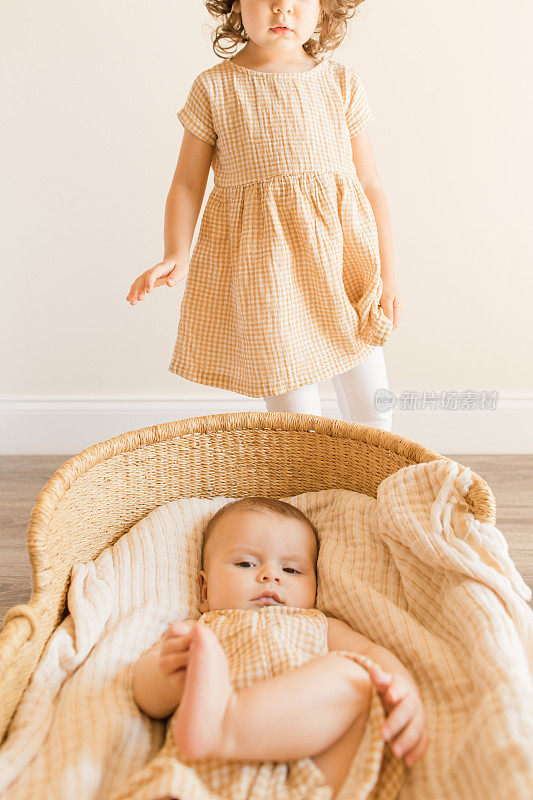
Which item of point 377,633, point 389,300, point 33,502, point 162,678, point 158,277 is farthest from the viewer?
point 33,502

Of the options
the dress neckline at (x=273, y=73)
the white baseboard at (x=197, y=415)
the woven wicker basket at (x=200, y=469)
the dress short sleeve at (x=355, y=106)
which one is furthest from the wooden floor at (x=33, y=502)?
the dress neckline at (x=273, y=73)

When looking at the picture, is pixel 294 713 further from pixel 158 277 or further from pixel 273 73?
pixel 273 73

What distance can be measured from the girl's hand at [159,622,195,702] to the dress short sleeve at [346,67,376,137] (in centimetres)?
87

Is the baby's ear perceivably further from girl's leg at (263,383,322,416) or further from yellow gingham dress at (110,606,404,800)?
girl's leg at (263,383,322,416)

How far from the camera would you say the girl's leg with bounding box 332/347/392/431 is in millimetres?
1295

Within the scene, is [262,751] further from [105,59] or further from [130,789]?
[105,59]

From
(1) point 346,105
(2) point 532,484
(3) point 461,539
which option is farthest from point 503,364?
(3) point 461,539

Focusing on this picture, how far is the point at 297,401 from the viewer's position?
1295mm

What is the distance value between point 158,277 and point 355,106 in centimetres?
45

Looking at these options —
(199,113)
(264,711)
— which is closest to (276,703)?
(264,711)

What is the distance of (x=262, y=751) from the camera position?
67cm

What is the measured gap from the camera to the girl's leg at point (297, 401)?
1290 mm

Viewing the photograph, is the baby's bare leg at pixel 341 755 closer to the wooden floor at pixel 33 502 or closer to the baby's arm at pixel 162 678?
the baby's arm at pixel 162 678

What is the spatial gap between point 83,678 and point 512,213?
1409 millimetres
